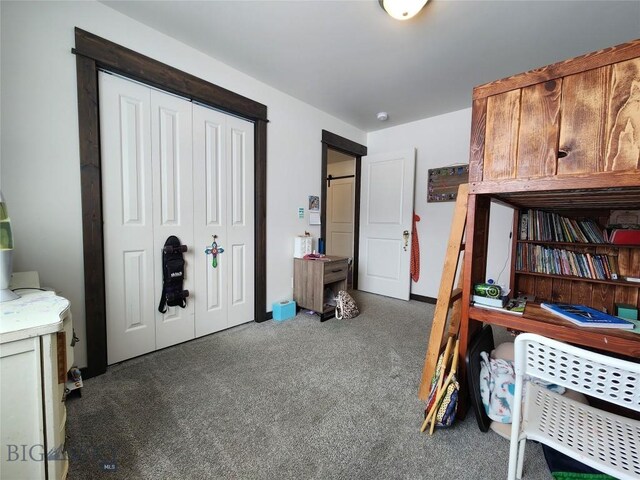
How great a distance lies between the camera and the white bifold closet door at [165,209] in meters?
1.85

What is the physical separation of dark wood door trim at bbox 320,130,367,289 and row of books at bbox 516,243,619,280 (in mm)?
2116

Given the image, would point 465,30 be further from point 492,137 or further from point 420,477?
point 420,477

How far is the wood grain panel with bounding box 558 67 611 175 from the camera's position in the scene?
3.43 ft

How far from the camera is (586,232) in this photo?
2.14 metres

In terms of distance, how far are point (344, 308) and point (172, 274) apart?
1779 millimetres

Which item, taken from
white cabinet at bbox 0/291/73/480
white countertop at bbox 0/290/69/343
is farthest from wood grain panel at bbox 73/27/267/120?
white cabinet at bbox 0/291/73/480

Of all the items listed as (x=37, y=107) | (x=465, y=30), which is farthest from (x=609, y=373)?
(x=37, y=107)

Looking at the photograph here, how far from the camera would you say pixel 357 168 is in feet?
13.3

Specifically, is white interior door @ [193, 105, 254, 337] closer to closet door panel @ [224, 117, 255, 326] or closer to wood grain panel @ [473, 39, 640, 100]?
closet door panel @ [224, 117, 255, 326]

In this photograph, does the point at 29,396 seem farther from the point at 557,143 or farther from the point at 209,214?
the point at 557,143

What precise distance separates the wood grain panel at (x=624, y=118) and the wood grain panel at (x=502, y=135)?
303 millimetres

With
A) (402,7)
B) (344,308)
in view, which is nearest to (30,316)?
(402,7)

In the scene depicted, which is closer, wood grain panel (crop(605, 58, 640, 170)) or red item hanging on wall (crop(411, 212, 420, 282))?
wood grain panel (crop(605, 58, 640, 170))

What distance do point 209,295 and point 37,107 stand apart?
5.58ft
